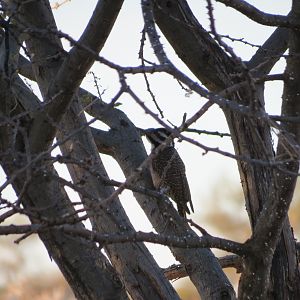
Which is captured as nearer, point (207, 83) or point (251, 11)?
point (251, 11)

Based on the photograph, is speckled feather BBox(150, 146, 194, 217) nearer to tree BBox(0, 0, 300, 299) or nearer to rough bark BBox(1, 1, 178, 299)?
tree BBox(0, 0, 300, 299)

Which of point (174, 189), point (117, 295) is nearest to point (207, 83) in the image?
point (117, 295)

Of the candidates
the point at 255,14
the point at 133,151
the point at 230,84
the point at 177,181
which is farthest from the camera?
the point at 177,181

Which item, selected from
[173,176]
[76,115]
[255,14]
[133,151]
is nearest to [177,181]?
[173,176]

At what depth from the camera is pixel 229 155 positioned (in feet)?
9.96

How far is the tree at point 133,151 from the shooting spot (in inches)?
133

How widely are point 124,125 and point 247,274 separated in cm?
186

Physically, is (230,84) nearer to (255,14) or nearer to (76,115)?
(255,14)

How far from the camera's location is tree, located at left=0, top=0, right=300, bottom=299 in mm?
3389

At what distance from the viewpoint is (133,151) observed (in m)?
5.91

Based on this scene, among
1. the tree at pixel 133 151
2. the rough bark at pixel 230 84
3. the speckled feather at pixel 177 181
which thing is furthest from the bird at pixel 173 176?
the rough bark at pixel 230 84

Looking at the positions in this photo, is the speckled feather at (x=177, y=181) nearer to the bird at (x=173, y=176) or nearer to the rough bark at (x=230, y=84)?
the bird at (x=173, y=176)

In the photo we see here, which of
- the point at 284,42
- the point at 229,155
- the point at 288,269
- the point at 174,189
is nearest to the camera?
the point at 229,155

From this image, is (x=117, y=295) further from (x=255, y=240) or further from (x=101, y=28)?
(x=101, y=28)
